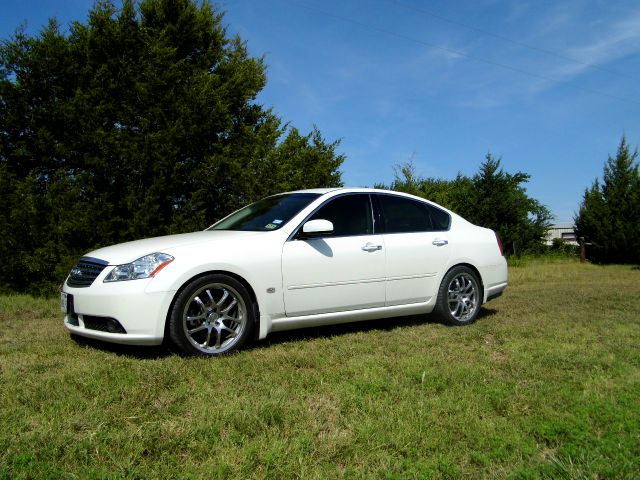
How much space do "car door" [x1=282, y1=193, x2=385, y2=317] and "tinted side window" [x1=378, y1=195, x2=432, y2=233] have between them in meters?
0.23

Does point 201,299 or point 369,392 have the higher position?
point 201,299

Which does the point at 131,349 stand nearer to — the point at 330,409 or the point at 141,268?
the point at 141,268

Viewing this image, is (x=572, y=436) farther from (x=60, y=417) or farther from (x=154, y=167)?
(x=154, y=167)

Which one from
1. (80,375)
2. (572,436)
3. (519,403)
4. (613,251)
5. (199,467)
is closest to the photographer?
(199,467)

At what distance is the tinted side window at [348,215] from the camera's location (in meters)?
5.70

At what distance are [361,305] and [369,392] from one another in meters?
2.00

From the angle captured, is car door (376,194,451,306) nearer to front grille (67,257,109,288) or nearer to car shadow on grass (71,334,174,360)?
car shadow on grass (71,334,174,360)

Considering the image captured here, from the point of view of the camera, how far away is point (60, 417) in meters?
3.20

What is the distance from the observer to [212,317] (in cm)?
476

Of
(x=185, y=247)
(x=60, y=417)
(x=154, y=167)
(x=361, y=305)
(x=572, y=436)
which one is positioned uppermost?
(x=154, y=167)

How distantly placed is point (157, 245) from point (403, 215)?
8.97 feet

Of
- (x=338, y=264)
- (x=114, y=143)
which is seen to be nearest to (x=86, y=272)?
(x=338, y=264)

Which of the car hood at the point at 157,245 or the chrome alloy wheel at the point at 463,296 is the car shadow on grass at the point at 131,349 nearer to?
the car hood at the point at 157,245

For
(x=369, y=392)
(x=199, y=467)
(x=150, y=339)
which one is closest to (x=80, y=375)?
(x=150, y=339)
